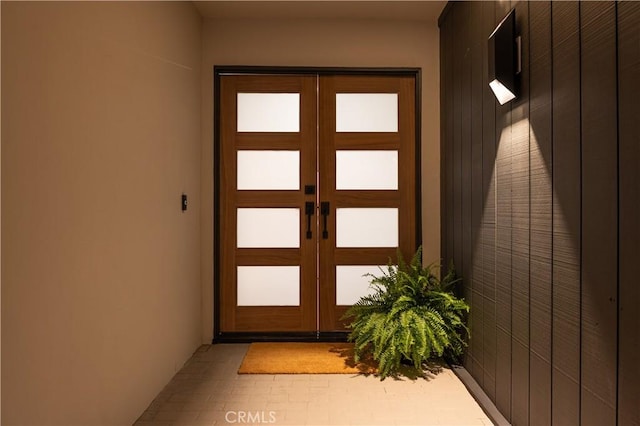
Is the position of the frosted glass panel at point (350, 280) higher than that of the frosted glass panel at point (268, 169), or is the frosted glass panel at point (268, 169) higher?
the frosted glass panel at point (268, 169)

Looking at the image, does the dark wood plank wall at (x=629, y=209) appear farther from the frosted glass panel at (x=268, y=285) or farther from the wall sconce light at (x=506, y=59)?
the frosted glass panel at (x=268, y=285)

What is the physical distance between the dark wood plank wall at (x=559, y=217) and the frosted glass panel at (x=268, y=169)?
54.0 inches

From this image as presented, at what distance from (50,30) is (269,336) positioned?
2.48 m

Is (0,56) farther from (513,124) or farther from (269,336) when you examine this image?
(269,336)

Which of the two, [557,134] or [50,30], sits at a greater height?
[50,30]

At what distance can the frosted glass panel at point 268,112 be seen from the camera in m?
3.22

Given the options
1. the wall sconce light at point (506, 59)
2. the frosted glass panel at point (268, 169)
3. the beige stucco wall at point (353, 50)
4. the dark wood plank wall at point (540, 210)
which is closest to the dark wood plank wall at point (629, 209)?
the dark wood plank wall at point (540, 210)

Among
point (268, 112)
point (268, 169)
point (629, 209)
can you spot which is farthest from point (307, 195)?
point (629, 209)

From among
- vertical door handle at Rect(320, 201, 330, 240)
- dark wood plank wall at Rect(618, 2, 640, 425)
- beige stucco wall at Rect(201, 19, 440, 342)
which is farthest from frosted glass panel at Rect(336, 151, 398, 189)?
dark wood plank wall at Rect(618, 2, 640, 425)

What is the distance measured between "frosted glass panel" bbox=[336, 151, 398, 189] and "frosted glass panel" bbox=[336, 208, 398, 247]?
0.66 feet

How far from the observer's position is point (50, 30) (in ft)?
4.51

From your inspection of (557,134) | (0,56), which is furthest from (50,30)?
(557,134)

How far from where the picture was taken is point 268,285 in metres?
3.22

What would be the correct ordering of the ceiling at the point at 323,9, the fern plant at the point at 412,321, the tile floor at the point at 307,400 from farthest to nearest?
the ceiling at the point at 323,9
the fern plant at the point at 412,321
the tile floor at the point at 307,400
